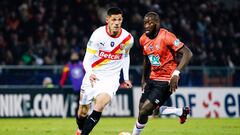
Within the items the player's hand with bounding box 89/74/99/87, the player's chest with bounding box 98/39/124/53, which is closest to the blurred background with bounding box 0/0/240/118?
the player's chest with bounding box 98/39/124/53

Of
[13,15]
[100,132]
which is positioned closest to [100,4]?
[13,15]

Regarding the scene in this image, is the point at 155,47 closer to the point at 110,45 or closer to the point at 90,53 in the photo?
the point at 110,45

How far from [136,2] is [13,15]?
597 cm

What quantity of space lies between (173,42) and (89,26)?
44.5ft

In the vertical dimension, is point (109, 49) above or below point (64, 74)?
above

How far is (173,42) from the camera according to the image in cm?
1248

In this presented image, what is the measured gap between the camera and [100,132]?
15062 millimetres

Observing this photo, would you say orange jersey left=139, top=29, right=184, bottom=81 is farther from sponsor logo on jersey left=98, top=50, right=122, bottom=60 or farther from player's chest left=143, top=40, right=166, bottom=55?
sponsor logo on jersey left=98, top=50, right=122, bottom=60

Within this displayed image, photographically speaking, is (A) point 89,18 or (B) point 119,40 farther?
(A) point 89,18

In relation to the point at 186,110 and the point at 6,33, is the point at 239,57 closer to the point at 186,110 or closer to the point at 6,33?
the point at 6,33

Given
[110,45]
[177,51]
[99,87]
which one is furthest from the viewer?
[177,51]

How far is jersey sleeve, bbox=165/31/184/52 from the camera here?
12.4 meters

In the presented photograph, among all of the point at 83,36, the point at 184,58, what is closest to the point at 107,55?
the point at 184,58

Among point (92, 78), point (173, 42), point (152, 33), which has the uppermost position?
point (152, 33)
